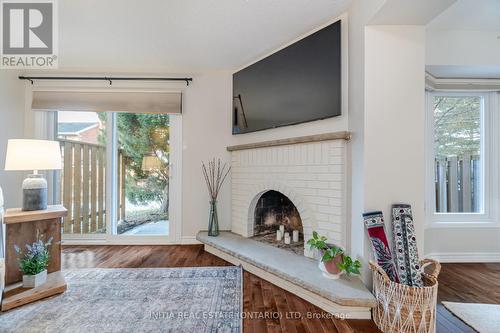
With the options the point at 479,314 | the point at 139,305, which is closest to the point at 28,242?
the point at 139,305

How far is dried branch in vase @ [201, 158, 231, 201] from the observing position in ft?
10.7

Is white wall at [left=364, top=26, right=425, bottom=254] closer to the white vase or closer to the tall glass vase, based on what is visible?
the tall glass vase

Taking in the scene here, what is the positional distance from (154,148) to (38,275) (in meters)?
1.80

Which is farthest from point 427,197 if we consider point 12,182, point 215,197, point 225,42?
point 12,182

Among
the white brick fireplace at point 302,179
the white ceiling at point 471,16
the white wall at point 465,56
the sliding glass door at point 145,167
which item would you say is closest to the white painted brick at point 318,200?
the white brick fireplace at point 302,179

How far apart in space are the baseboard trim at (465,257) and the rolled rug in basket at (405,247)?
1452 mm

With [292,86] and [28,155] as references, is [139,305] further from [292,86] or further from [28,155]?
[292,86]

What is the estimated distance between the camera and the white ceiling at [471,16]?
79.0 inches

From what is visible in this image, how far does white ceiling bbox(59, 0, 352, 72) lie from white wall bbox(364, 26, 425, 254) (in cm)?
54

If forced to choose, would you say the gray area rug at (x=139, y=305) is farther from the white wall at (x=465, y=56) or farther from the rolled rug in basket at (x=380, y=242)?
the white wall at (x=465, y=56)

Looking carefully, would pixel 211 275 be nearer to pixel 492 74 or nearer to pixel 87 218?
pixel 87 218

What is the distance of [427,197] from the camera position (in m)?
2.87

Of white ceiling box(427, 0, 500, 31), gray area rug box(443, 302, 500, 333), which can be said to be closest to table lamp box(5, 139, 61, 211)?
gray area rug box(443, 302, 500, 333)
